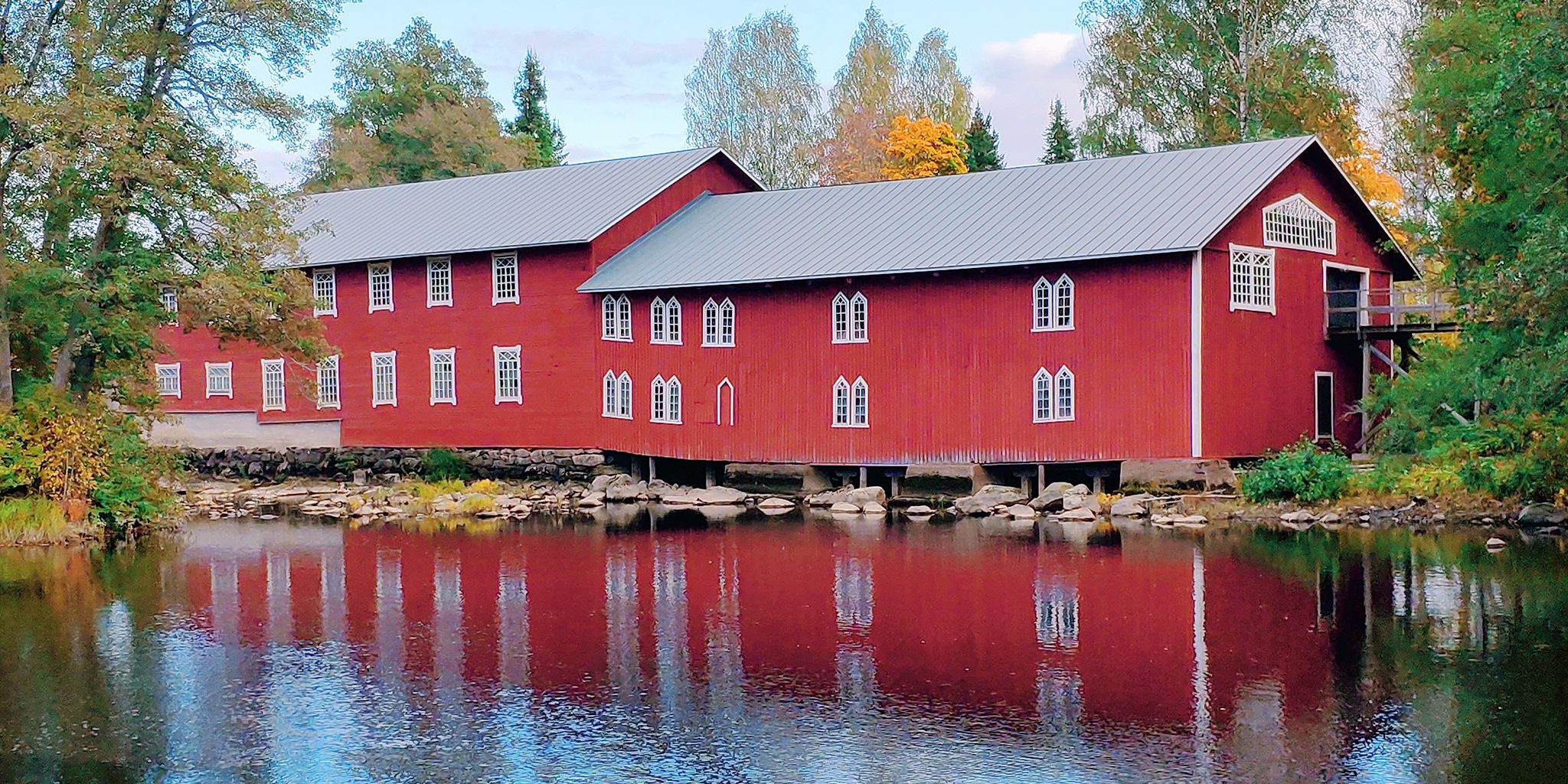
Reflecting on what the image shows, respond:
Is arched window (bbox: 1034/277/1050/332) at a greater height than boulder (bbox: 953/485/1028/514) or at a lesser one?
greater

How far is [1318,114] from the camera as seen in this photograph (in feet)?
140

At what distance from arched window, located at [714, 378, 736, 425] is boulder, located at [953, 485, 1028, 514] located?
6.06 m

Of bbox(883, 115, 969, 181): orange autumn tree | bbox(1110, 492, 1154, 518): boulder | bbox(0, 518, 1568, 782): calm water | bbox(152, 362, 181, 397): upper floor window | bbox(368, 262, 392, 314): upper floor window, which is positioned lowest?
bbox(0, 518, 1568, 782): calm water

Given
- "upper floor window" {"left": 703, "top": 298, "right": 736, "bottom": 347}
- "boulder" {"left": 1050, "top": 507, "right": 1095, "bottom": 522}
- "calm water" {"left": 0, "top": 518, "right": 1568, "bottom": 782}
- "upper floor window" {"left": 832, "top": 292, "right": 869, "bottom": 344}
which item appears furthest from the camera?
"upper floor window" {"left": 703, "top": 298, "right": 736, "bottom": 347}

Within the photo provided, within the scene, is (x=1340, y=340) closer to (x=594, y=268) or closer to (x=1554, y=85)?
(x=1554, y=85)

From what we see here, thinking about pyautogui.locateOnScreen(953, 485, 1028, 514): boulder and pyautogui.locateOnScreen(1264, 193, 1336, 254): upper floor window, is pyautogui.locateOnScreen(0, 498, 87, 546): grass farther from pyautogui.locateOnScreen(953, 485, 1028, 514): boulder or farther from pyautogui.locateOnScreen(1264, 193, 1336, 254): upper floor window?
pyautogui.locateOnScreen(1264, 193, 1336, 254): upper floor window

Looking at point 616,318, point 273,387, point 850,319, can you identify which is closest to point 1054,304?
point 850,319

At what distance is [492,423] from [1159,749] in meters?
28.5

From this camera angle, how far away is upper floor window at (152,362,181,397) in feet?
146

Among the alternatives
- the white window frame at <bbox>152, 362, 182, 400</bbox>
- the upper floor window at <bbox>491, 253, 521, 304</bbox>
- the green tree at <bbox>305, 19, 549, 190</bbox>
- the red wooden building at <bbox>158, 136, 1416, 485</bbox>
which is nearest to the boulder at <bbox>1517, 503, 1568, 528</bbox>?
the red wooden building at <bbox>158, 136, 1416, 485</bbox>

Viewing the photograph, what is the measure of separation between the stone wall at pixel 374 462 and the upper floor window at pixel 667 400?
187 cm

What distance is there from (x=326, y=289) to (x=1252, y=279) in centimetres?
2275

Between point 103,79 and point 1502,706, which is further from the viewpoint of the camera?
point 103,79

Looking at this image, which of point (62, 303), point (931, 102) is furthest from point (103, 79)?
point (931, 102)
